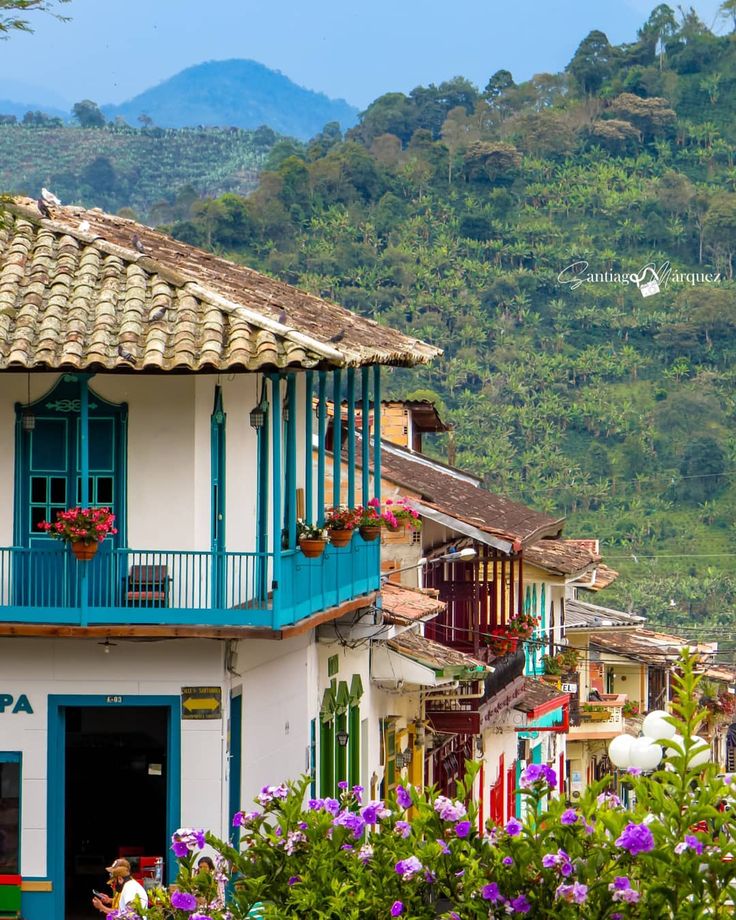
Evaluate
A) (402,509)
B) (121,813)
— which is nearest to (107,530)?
(121,813)

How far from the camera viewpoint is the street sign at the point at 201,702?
21.0 meters

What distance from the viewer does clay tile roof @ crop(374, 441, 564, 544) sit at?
109 feet

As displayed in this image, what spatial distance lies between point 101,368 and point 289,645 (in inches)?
189

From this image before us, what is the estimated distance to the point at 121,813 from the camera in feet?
73.4

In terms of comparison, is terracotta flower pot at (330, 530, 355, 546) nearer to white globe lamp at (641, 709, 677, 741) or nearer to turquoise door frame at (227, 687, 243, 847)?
turquoise door frame at (227, 687, 243, 847)

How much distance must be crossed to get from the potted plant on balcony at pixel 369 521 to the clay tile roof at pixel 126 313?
1731 millimetres

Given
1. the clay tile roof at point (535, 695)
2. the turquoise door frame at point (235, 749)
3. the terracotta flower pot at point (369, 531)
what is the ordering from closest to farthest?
1. the turquoise door frame at point (235, 749)
2. the terracotta flower pot at point (369, 531)
3. the clay tile roof at point (535, 695)

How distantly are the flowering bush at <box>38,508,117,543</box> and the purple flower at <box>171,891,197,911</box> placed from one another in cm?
761

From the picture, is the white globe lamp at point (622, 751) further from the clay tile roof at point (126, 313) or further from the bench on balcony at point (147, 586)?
the bench on balcony at point (147, 586)

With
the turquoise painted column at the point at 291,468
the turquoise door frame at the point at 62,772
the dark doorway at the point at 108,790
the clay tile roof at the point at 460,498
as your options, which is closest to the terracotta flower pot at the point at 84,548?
the turquoise door frame at the point at 62,772

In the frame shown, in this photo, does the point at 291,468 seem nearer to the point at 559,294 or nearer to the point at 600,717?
the point at 600,717

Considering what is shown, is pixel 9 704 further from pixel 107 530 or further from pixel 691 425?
pixel 691 425

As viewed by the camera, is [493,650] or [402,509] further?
[493,650]

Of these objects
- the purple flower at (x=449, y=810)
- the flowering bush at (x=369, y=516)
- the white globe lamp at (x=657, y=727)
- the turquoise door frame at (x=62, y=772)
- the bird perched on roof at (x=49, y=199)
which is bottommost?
the turquoise door frame at (x=62, y=772)
